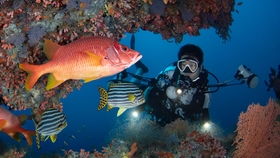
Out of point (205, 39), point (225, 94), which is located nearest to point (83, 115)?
point (225, 94)

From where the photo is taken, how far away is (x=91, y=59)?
2.91 m

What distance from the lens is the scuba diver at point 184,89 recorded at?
23.1ft

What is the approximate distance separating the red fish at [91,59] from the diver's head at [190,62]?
13.7 feet

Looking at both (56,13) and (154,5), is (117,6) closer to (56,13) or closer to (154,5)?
(56,13)

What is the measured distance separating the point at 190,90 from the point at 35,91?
3.89 metres

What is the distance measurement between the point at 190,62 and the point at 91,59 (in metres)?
4.39

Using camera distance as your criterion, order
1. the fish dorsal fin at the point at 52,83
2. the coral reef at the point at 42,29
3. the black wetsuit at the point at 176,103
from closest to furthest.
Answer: the fish dorsal fin at the point at 52,83, the coral reef at the point at 42,29, the black wetsuit at the point at 176,103

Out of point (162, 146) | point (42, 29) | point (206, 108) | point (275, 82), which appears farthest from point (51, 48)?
point (275, 82)

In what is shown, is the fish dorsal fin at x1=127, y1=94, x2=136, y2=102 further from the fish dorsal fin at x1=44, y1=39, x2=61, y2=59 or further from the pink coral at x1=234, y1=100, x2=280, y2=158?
the pink coral at x1=234, y1=100, x2=280, y2=158

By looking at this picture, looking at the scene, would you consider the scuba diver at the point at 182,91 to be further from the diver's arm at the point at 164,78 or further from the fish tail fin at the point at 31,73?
the fish tail fin at the point at 31,73

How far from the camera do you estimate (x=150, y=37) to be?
112 meters

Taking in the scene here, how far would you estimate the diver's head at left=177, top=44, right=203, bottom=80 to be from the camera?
22.8ft

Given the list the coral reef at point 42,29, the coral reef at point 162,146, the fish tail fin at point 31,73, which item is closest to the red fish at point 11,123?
the coral reef at point 42,29

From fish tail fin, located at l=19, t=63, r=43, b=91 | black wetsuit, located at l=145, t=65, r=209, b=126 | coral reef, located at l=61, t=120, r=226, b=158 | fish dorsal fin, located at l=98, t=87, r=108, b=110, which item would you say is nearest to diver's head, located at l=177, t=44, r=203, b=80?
black wetsuit, located at l=145, t=65, r=209, b=126
